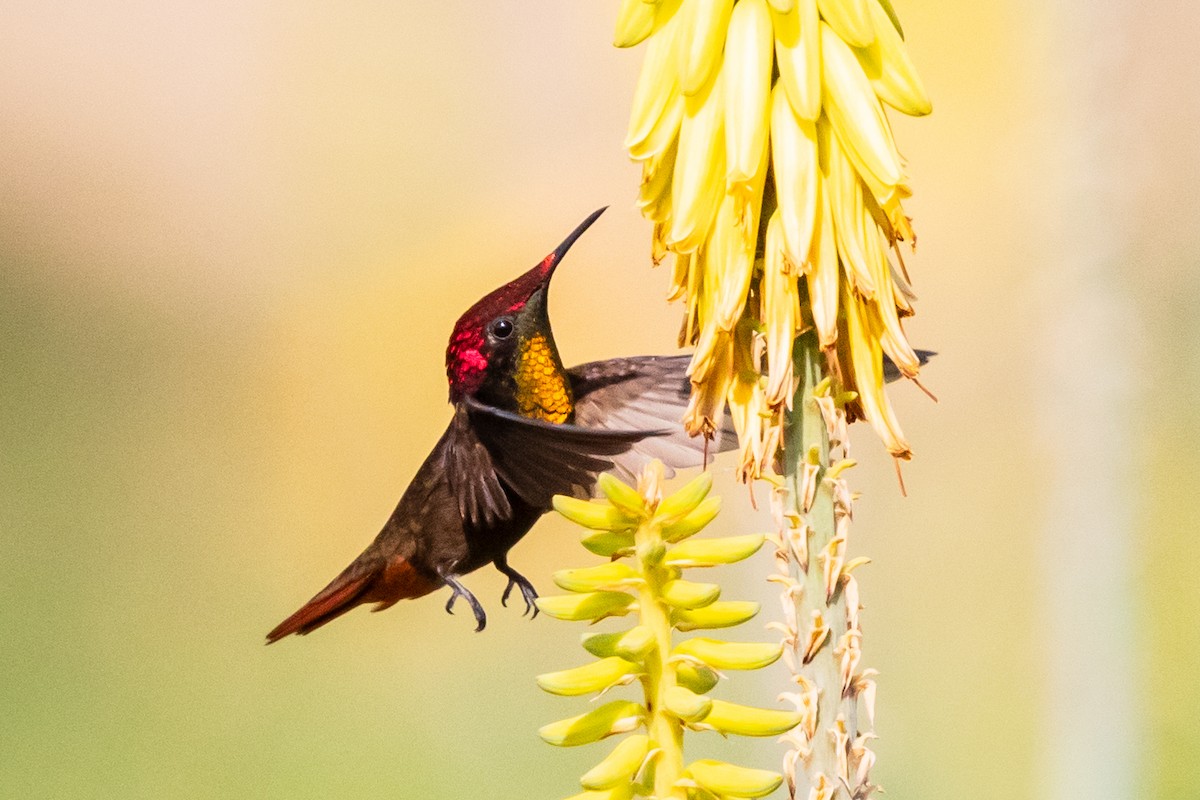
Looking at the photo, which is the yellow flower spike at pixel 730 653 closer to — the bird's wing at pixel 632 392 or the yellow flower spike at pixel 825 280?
the yellow flower spike at pixel 825 280

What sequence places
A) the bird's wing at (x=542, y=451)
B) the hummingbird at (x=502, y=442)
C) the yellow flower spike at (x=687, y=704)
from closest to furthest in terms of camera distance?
the yellow flower spike at (x=687, y=704)
the bird's wing at (x=542, y=451)
the hummingbird at (x=502, y=442)

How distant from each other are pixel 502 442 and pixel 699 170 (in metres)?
0.35

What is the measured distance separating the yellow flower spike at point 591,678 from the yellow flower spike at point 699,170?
191 mm

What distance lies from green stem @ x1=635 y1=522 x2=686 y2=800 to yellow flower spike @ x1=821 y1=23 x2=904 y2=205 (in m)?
0.19

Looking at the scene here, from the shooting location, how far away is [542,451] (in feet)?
2.46

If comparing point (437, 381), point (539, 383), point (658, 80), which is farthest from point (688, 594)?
point (437, 381)

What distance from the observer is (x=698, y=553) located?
45 centimetres

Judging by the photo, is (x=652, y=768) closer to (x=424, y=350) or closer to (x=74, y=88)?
(x=424, y=350)

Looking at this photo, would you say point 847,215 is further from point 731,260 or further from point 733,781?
point 733,781

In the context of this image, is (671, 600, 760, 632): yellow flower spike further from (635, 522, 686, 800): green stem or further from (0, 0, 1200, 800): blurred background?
(0, 0, 1200, 800): blurred background

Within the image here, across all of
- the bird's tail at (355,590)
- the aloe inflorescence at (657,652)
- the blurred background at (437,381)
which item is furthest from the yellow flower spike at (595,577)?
the blurred background at (437,381)

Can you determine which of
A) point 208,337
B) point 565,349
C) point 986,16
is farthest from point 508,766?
point 986,16

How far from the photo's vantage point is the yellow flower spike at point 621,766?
16.8 inches

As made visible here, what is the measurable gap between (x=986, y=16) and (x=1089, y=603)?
0.71 metres
